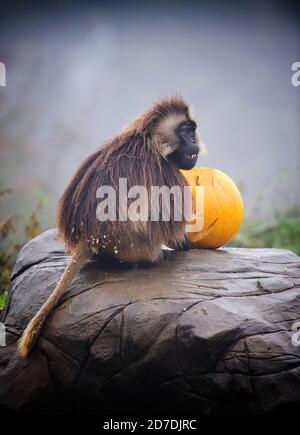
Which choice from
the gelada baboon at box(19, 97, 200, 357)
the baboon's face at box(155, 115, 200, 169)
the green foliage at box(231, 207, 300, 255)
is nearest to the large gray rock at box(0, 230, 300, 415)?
the gelada baboon at box(19, 97, 200, 357)

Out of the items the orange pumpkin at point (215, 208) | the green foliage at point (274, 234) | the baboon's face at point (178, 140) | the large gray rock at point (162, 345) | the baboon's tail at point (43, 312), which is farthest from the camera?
the green foliage at point (274, 234)

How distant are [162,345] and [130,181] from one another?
131 cm

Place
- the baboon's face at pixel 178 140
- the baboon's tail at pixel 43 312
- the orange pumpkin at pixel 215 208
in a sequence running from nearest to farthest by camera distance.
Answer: the baboon's tail at pixel 43 312, the baboon's face at pixel 178 140, the orange pumpkin at pixel 215 208

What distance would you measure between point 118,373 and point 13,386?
788mm

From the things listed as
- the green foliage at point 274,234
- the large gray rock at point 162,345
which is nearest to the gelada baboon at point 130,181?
the large gray rock at point 162,345

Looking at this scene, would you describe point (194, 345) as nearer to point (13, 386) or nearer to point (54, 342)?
point (54, 342)

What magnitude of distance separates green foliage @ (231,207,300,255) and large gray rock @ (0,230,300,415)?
190 inches

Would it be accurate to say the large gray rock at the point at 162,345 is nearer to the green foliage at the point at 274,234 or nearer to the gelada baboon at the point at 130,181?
the gelada baboon at the point at 130,181

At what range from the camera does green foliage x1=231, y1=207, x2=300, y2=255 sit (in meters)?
8.70

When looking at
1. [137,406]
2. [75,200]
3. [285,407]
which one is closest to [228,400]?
[285,407]

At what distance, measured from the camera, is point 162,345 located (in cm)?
329

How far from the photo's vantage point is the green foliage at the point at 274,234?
8.70m

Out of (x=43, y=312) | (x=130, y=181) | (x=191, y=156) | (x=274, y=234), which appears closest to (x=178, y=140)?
(x=191, y=156)

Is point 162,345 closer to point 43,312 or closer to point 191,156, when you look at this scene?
point 43,312
